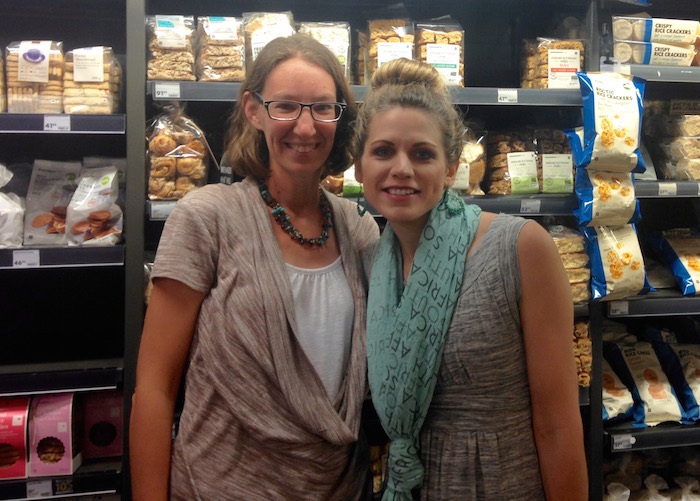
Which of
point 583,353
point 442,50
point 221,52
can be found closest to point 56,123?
point 221,52

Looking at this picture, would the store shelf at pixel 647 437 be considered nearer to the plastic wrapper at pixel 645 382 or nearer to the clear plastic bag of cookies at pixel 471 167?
the plastic wrapper at pixel 645 382

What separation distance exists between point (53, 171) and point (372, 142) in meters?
1.33

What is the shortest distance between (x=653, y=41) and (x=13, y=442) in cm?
263

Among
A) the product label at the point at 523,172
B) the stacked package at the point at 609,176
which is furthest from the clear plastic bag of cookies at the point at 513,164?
the stacked package at the point at 609,176

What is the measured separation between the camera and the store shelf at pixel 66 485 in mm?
1627

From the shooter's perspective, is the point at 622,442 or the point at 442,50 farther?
the point at 622,442

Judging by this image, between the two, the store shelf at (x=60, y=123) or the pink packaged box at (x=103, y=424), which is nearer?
the store shelf at (x=60, y=123)

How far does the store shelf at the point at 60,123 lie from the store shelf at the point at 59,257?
1.17 feet

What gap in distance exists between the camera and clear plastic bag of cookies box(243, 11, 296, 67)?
5.77 ft

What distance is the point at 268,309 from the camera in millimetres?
1087

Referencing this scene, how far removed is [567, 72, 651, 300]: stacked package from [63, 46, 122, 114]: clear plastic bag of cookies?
1599 millimetres

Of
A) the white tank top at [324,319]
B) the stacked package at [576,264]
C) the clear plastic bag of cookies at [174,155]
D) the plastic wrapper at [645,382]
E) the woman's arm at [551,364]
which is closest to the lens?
the woman's arm at [551,364]

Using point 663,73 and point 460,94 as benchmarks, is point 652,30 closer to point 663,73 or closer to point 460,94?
point 663,73

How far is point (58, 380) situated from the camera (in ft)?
5.49
